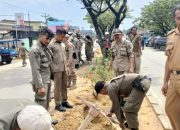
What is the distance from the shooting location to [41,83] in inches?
251

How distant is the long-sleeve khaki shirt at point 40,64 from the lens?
6367 millimetres

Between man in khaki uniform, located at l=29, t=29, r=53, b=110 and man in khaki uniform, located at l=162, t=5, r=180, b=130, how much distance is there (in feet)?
6.76

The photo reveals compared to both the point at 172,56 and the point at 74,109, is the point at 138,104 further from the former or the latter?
the point at 74,109

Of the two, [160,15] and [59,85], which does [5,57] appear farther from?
[160,15]

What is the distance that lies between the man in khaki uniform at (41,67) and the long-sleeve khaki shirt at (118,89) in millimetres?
1306

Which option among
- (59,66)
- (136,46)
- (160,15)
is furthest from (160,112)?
(160,15)

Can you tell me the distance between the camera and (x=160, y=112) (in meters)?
7.88

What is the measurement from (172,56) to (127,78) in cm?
85

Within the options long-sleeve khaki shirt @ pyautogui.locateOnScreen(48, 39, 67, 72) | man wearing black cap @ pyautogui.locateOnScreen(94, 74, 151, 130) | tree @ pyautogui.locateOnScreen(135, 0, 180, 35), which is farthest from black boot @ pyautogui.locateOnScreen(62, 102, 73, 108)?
tree @ pyautogui.locateOnScreen(135, 0, 180, 35)

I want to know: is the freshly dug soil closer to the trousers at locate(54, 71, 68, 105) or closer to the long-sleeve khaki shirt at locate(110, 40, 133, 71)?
the trousers at locate(54, 71, 68, 105)

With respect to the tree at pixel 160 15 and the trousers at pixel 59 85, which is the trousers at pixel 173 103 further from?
the tree at pixel 160 15

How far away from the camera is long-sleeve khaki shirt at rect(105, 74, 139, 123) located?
18.0 feet

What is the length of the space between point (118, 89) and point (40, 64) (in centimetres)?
158

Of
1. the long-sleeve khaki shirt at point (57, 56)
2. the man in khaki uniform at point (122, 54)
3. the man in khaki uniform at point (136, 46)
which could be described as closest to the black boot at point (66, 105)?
the long-sleeve khaki shirt at point (57, 56)
